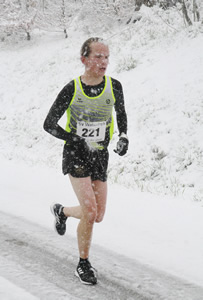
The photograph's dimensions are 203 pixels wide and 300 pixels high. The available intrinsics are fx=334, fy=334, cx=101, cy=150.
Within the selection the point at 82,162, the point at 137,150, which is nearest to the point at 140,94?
the point at 137,150

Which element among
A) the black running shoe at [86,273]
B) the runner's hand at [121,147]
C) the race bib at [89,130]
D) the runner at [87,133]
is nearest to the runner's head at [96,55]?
the runner at [87,133]

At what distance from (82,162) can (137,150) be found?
20.3 feet

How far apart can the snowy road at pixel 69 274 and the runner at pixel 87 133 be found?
A: 0.50ft

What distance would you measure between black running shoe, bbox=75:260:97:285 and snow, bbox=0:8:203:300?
557 mm

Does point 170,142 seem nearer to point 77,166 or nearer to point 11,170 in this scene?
point 11,170

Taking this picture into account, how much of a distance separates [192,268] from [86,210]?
3.74 ft

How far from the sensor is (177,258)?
324cm

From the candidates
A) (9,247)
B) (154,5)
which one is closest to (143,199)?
(9,247)

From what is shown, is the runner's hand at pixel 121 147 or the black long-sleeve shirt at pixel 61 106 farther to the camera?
Result: the runner's hand at pixel 121 147

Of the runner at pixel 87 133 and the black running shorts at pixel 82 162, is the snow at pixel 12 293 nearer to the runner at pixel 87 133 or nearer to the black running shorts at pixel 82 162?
the runner at pixel 87 133

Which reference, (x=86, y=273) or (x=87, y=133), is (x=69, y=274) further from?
(x=87, y=133)

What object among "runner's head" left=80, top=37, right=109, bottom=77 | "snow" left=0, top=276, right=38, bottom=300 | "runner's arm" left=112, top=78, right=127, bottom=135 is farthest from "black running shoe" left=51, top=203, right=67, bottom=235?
"runner's head" left=80, top=37, right=109, bottom=77

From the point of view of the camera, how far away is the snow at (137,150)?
377cm

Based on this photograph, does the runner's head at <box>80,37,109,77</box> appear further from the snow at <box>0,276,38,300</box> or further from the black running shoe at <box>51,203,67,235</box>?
the snow at <box>0,276,38,300</box>
